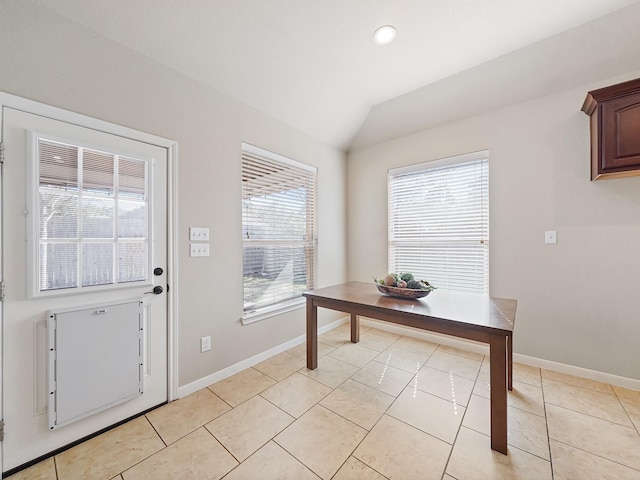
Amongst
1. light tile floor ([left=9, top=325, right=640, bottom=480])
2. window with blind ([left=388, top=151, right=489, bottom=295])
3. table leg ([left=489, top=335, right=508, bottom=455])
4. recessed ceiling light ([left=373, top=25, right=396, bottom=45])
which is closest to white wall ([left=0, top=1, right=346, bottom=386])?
light tile floor ([left=9, top=325, right=640, bottom=480])

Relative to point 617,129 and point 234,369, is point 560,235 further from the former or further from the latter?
point 234,369

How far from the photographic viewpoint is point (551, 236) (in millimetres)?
2363

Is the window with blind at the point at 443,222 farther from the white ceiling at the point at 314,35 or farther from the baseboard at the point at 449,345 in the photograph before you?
the white ceiling at the point at 314,35

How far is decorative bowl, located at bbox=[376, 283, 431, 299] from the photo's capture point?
2086 millimetres

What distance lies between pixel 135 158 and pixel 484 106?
330 centimetres

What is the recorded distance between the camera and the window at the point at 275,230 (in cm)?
254

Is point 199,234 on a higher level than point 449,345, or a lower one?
higher

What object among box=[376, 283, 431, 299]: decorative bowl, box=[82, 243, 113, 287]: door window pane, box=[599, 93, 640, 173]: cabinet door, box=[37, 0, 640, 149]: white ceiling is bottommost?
box=[376, 283, 431, 299]: decorative bowl

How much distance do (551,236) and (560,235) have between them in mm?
62

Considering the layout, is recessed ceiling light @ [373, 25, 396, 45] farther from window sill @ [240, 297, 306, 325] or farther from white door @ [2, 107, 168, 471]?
window sill @ [240, 297, 306, 325]

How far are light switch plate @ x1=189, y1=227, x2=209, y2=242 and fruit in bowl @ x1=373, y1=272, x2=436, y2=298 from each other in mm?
1617

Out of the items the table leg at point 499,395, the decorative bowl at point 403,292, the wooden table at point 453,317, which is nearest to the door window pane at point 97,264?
the wooden table at point 453,317

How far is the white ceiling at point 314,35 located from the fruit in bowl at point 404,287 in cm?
201

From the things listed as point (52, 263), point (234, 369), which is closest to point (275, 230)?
point (234, 369)
